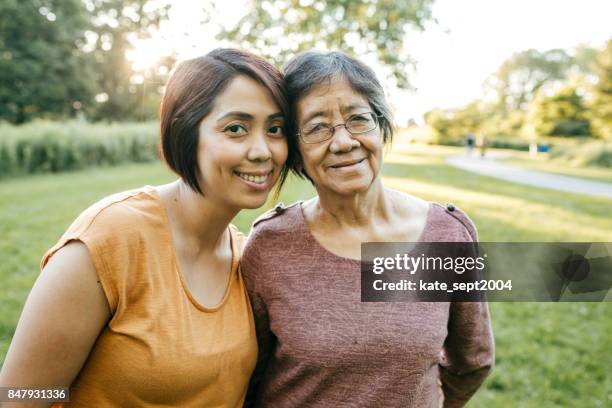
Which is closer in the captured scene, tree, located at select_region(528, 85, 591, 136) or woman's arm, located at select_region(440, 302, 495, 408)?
woman's arm, located at select_region(440, 302, 495, 408)

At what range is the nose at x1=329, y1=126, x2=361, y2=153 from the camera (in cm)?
210

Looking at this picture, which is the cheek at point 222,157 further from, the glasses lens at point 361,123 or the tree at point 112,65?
the tree at point 112,65

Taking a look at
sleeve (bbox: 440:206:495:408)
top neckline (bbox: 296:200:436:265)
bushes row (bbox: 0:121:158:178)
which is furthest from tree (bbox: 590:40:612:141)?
top neckline (bbox: 296:200:436:265)

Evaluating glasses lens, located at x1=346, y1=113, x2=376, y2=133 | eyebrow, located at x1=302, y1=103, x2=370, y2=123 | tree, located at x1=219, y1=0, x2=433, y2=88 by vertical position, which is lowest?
glasses lens, located at x1=346, y1=113, x2=376, y2=133

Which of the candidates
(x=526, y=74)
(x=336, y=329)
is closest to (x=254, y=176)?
(x=336, y=329)

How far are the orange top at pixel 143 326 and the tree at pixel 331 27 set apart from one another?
310 cm

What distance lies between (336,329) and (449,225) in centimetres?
71

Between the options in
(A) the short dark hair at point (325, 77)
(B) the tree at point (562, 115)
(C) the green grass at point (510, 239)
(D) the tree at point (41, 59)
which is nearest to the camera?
(A) the short dark hair at point (325, 77)

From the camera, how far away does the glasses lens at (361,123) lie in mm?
2150

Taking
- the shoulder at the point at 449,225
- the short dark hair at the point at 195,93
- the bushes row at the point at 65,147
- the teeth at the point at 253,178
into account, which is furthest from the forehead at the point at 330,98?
the bushes row at the point at 65,147

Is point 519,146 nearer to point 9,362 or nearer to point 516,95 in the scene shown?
point 516,95

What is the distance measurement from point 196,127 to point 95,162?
69.0 feet

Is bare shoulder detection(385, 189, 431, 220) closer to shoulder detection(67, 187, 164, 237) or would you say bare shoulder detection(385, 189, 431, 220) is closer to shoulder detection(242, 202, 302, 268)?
shoulder detection(242, 202, 302, 268)

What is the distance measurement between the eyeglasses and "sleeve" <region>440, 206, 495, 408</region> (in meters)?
0.58
